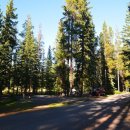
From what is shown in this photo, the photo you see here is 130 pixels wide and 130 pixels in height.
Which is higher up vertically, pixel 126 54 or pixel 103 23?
pixel 103 23

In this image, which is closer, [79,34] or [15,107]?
[15,107]

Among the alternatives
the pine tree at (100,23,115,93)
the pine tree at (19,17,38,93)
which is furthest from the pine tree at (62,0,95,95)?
the pine tree at (100,23,115,93)

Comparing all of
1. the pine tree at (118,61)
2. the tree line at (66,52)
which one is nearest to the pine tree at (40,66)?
the tree line at (66,52)

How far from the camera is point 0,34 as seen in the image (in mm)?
47062

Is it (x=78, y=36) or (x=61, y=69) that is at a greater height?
(x=78, y=36)

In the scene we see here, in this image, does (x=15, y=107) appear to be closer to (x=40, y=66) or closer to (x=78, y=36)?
(x=78, y=36)

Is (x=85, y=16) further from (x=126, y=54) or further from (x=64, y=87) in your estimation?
(x=64, y=87)

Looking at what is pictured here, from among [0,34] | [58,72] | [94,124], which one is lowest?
[94,124]

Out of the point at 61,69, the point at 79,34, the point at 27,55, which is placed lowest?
the point at 61,69

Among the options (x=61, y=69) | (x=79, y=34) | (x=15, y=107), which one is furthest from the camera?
(x=61, y=69)

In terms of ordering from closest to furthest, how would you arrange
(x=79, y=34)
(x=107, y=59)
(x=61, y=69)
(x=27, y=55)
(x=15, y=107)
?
(x=15, y=107) → (x=79, y=34) → (x=61, y=69) → (x=27, y=55) → (x=107, y=59)

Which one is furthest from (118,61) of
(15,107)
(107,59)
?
(15,107)

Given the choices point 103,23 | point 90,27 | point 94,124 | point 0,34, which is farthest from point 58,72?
point 94,124

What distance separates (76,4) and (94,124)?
1478 inches
